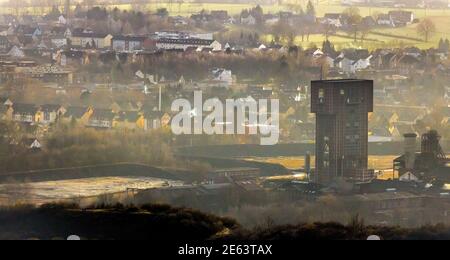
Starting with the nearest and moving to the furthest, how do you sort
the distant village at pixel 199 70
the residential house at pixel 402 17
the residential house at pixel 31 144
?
the residential house at pixel 31 144 < the distant village at pixel 199 70 < the residential house at pixel 402 17

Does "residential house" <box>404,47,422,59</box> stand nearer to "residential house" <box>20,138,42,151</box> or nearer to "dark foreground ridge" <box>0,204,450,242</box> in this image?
"residential house" <box>20,138,42,151</box>

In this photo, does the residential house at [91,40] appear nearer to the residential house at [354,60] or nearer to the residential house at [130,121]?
the residential house at [130,121]

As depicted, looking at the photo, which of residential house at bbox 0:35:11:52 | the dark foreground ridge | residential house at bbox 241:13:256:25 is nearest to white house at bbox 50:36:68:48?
residential house at bbox 0:35:11:52

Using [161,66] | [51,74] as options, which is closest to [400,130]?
[161,66]

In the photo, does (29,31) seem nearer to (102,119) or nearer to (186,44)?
(102,119)

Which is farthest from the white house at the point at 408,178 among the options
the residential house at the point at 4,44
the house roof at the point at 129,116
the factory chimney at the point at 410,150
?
the residential house at the point at 4,44
